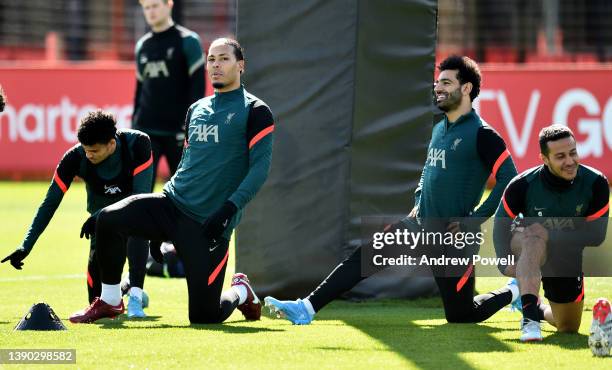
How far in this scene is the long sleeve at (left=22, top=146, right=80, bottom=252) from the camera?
26.1ft

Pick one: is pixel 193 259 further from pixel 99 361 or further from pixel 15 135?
pixel 15 135

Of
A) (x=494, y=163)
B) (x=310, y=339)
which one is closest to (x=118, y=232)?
(x=310, y=339)

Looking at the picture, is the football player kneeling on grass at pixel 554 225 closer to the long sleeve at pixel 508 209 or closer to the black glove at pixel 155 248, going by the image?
the long sleeve at pixel 508 209

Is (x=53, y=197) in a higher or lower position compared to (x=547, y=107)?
lower

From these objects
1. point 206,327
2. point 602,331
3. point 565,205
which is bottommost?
point 206,327

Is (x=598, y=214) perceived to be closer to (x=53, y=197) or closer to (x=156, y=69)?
(x=53, y=197)

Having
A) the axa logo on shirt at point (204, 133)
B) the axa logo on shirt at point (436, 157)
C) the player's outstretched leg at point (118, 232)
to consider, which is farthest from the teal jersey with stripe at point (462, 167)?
the player's outstretched leg at point (118, 232)

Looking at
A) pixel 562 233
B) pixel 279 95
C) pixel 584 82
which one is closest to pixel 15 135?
pixel 584 82

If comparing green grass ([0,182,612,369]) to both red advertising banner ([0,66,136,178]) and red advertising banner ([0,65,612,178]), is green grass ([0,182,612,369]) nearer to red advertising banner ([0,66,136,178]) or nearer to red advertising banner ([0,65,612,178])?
red advertising banner ([0,65,612,178])

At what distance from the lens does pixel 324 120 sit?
8.84 metres

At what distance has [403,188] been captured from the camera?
29.5ft

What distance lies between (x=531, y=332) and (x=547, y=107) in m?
11.7

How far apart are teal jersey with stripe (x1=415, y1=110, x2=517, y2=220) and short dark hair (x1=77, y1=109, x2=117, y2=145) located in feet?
6.63

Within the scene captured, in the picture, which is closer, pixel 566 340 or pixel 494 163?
pixel 566 340
